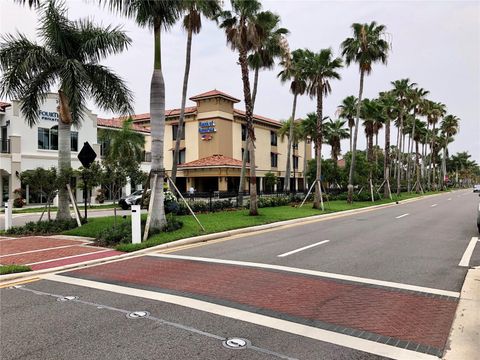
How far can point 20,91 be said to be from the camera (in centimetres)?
1577

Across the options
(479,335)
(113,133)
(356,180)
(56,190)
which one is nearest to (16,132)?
(113,133)

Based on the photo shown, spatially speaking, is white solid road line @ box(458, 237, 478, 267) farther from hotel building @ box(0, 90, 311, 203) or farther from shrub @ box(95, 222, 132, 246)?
hotel building @ box(0, 90, 311, 203)

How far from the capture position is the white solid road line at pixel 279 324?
4523 millimetres

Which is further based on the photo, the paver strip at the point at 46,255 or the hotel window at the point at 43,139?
the hotel window at the point at 43,139

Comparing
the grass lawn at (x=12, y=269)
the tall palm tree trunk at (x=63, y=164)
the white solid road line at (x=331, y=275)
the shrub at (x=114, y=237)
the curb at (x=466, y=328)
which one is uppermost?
the tall palm tree trunk at (x=63, y=164)

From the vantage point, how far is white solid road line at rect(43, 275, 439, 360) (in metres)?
4.52

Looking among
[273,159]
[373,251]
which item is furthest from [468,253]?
[273,159]

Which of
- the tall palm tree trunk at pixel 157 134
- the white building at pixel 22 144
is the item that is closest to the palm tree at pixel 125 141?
the white building at pixel 22 144

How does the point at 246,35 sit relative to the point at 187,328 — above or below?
above

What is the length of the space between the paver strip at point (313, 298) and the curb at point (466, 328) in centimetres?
10

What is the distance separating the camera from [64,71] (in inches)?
588

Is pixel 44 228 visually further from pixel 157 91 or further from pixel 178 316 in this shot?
pixel 178 316

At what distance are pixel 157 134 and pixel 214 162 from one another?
3008 cm

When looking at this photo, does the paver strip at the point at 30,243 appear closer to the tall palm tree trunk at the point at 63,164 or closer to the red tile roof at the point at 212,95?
the tall palm tree trunk at the point at 63,164
